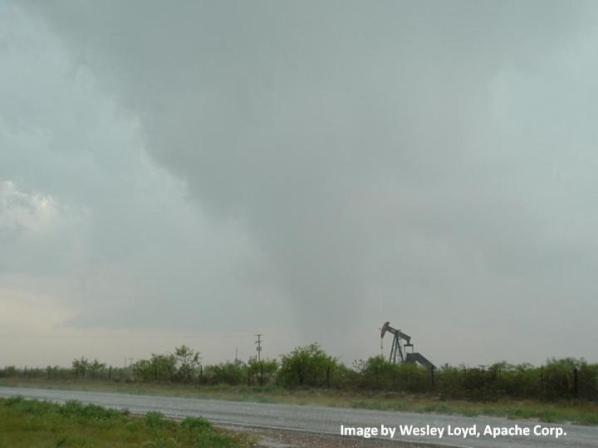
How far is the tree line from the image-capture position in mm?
33312

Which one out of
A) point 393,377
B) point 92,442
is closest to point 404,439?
point 92,442

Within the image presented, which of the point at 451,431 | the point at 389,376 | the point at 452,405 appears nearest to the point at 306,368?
the point at 389,376

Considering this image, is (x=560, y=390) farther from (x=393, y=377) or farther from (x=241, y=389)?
(x=241, y=389)

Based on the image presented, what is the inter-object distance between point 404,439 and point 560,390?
19954mm

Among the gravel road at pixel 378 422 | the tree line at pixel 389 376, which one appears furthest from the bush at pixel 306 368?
the gravel road at pixel 378 422

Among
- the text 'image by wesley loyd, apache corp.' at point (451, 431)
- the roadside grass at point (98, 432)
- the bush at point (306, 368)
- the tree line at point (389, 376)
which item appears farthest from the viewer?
the bush at point (306, 368)

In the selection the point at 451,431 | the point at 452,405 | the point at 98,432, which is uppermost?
the point at 452,405

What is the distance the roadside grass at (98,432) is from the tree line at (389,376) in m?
21.4

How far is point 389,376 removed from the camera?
40.7 metres


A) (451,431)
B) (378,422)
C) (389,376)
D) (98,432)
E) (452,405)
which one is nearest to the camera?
(98,432)

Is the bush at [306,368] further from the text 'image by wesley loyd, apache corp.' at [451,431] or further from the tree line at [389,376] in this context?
the text 'image by wesley loyd, apache corp.' at [451,431]

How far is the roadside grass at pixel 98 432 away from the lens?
13406 mm

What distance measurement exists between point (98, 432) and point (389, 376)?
2751cm

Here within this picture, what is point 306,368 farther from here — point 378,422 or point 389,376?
point 378,422
